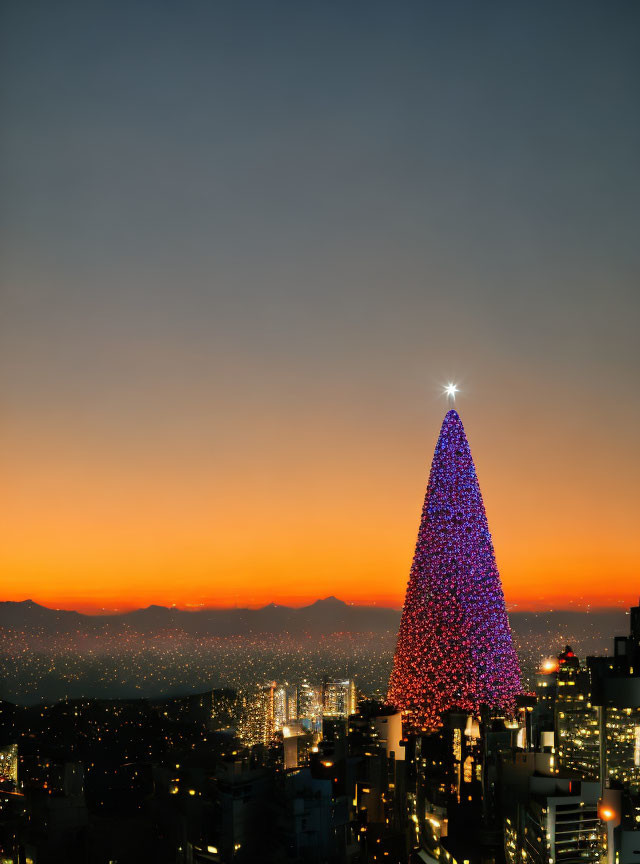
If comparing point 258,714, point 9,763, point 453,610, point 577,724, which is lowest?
point 9,763

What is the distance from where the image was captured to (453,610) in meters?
14.5

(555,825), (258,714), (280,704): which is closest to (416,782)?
(555,825)

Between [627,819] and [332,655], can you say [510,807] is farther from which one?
[332,655]

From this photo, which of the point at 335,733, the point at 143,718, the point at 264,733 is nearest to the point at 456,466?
the point at 335,733

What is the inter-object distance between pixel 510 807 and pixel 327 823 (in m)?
3.46

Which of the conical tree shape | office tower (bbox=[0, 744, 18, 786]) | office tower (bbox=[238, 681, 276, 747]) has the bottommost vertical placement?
office tower (bbox=[0, 744, 18, 786])

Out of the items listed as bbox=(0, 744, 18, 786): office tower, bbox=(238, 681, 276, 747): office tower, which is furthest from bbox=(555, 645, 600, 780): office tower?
bbox=(0, 744, 18, 786): office tower

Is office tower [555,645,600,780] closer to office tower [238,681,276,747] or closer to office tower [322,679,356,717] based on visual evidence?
office tower [322,679,356,717]

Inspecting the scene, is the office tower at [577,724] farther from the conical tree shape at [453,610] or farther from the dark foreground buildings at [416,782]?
the conical tree shape at [453,610]

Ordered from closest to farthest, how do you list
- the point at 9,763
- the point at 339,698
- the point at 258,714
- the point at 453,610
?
the point at 453,610, the point at 9,763, the point at 258,714, the point at 339,698

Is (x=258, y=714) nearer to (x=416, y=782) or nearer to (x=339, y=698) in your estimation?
(x=339, y=698)

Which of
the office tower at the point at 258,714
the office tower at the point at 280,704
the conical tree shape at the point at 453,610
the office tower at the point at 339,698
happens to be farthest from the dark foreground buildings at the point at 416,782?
the office tower at the point at 339,698

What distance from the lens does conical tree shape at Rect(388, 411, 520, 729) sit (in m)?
14.5

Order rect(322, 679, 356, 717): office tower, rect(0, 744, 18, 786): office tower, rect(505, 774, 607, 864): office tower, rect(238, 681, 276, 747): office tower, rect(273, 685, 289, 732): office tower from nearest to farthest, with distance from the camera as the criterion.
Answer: rect(505, 774, 607, 864): office tower
rect(0, 744, 18, 786): office tower
rect(238, 681, 276, 747): office tower
rect(273, 685, 289, 732): office tower
rect(322, 679, 356, 717): office tower
